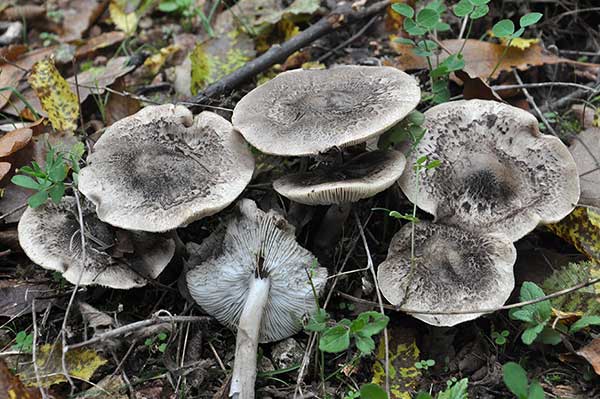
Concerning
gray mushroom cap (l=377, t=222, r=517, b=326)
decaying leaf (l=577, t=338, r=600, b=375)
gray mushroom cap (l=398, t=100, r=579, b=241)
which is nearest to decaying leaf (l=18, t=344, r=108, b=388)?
gray mushroom cap (l=377, t=222, r=517, b=326)

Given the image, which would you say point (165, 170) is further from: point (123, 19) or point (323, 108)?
point (123, 19)

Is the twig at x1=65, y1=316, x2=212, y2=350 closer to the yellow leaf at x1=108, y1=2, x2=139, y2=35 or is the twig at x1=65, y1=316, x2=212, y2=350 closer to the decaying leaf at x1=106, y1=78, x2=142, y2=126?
the decaying leaf at x1=106, y1=78, x2=142, y2=126

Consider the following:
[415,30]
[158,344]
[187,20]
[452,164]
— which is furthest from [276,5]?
A: [158,344]

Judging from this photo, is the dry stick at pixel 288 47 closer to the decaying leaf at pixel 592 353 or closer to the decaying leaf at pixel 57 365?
the decaying leaf at pixel 57 365

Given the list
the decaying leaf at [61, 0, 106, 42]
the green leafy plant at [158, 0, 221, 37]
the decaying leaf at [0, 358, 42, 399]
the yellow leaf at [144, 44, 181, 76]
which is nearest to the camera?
the decaying leaf at [0, 358, 42, 399]

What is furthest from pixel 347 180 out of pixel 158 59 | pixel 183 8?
pixel 183 8

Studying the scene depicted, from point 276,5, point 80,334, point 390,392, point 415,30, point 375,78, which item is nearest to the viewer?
point 390,392

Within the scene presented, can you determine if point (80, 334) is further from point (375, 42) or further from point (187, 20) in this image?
point (187, 20)
